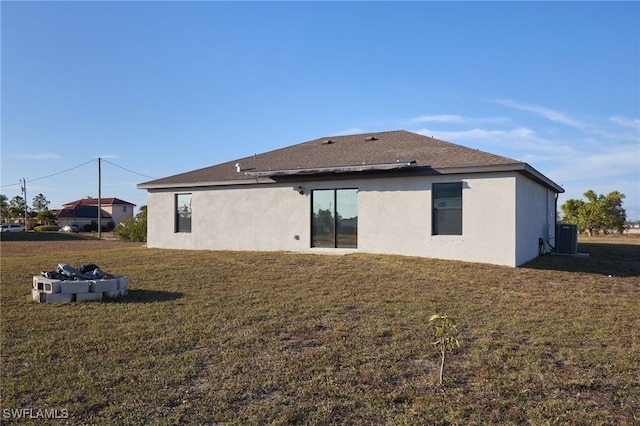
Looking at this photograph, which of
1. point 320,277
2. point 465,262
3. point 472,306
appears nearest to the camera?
point 472,306

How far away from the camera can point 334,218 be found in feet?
48.1

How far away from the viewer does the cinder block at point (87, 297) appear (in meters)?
7.74

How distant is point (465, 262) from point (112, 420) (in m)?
10.2

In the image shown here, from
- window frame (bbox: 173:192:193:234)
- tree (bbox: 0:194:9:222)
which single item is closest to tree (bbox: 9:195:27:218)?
tree (bbox: 0:194:9:222)

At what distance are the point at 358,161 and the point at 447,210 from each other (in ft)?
10.3

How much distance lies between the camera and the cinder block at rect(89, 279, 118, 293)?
7805 millimetres

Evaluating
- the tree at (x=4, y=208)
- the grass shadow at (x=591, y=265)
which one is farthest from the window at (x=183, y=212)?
the tree at (x=4, y=208)

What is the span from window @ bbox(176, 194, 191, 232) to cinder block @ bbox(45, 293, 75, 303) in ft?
31.1

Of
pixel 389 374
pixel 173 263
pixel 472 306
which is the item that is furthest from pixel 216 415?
pixel 173 263

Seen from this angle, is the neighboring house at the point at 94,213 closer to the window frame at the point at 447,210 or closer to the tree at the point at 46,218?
the tree at the point at 46,218

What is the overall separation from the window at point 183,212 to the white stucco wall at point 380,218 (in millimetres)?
236

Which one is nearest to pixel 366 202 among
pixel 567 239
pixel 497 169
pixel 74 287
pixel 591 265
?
pixel 497 169

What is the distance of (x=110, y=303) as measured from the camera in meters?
7.55

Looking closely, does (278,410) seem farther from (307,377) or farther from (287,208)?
(287,208)
